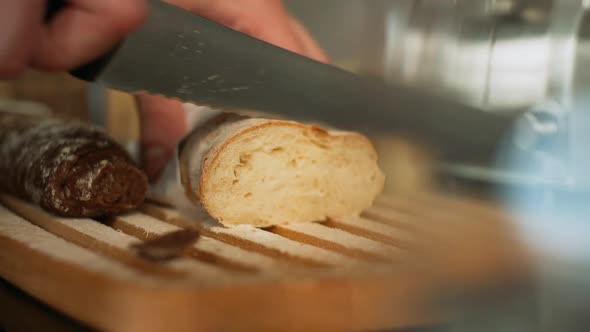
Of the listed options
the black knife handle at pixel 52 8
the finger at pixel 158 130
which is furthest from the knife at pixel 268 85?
the finger at pixel 158 130

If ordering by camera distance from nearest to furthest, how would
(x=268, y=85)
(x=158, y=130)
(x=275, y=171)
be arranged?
(x=268, y=85)
(x=275, y=171)
(x=158, y=130)

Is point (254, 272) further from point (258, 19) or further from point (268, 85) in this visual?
point (258, 19)

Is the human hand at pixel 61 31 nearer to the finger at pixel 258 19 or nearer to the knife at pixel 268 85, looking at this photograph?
the knife at pixel 268 85

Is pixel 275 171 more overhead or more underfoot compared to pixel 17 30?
more underfoot

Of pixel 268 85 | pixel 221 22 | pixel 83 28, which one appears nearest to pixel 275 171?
pixel 268 85

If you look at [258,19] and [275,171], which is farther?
[258,19]

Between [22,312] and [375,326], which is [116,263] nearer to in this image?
[22,312]

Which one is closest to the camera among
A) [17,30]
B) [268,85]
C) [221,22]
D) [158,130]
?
[17,30]
